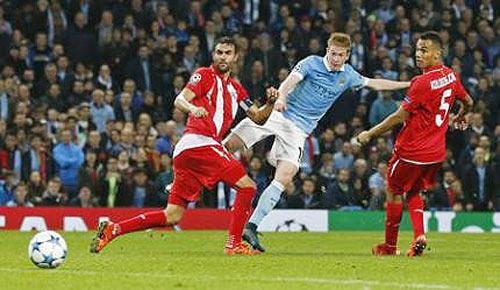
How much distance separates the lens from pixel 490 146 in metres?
26.8

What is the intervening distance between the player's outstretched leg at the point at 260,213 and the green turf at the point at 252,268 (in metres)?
0.26

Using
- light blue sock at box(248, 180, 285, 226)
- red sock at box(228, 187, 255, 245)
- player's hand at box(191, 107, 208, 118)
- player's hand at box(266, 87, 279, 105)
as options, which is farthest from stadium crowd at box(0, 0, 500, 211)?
player's hand at box(191, 107, 208, 118)

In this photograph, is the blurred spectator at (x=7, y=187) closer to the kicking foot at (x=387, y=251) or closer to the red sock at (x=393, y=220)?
the kicking foot at (x=387, y=251)

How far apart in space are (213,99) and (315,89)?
1723 mm

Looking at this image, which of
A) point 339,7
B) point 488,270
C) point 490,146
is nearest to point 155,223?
point 488,270

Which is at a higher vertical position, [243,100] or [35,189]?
[243,100]

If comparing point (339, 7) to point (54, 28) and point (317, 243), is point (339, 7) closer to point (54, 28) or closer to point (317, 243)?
point (54, 28)

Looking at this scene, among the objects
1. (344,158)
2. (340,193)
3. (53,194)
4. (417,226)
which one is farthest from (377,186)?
(417,226)

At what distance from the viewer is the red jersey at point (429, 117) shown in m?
15.1

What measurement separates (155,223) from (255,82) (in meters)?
12.1

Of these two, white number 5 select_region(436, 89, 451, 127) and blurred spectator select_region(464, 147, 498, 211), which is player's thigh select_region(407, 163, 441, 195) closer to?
white number 5 select_region(436, 89, 451, 127)

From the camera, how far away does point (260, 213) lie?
15672mm

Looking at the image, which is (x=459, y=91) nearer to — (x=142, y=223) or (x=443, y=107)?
(x=443, y=107)

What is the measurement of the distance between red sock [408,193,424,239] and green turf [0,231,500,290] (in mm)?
319
